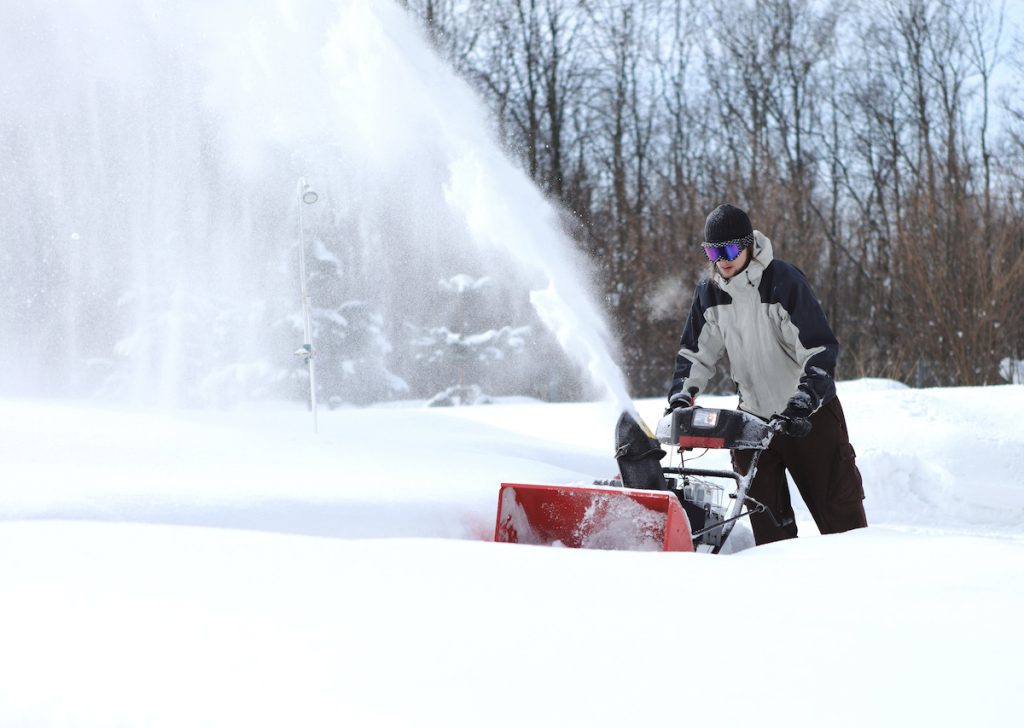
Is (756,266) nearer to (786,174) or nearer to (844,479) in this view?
(844,479)

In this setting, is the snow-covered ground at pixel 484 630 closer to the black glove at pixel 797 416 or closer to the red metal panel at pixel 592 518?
the red metal panel at pixel 592 518

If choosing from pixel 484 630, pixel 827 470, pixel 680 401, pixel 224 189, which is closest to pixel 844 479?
pixel 827 470

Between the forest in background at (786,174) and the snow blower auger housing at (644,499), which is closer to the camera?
the snow blower auger housing at (644,499)

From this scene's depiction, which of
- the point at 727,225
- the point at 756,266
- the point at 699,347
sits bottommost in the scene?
the point at 699,347

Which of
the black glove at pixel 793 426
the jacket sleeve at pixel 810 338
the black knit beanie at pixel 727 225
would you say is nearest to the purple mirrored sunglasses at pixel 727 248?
the black knit beanie at pixel 727 225

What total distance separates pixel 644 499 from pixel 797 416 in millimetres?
658

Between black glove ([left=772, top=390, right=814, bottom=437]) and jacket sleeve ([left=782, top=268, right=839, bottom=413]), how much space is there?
60 millimetres

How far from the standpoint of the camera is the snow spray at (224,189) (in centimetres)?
600

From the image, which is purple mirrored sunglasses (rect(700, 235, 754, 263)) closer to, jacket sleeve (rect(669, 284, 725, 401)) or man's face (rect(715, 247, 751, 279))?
man's face (rect(715, 247, 751, 279))

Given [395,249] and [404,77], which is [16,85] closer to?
[404,77]

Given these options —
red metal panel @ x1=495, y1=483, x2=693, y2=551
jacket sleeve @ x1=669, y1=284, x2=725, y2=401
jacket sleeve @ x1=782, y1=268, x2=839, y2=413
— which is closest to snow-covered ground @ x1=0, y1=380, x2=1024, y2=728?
red metal panel @ x1=495, y1=483, x2=693, y2=551

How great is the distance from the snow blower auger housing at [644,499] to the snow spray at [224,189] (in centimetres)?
36

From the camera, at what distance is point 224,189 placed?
13242 mm

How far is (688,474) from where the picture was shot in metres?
3.40
